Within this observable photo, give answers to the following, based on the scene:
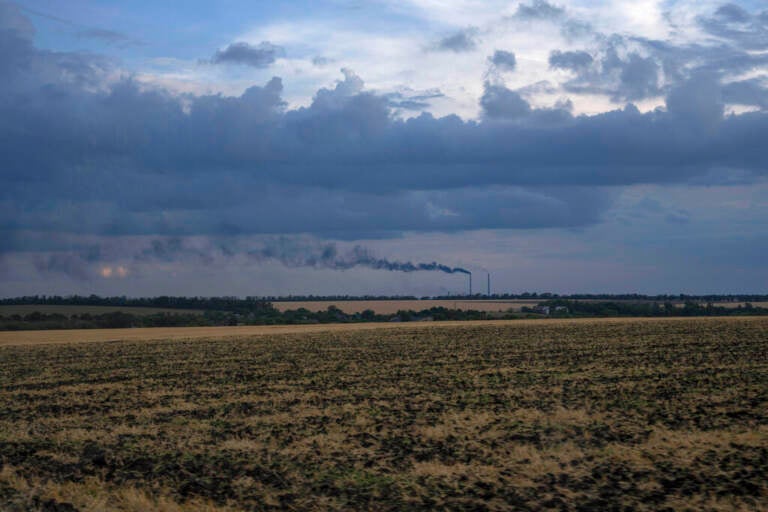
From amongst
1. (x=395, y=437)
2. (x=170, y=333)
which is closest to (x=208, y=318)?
(x=170, y=333)

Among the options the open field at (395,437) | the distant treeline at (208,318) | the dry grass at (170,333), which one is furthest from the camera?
the distant treeline at (208,318)

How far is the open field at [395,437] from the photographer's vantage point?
43.7 feet

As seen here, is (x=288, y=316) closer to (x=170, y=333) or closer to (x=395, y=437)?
(x=170, y=333)

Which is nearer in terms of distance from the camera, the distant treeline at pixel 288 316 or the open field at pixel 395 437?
the open field at pixel 395 437

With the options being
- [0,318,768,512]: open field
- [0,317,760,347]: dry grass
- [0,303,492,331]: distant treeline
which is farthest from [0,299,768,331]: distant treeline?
[0,318,768,512]: open field

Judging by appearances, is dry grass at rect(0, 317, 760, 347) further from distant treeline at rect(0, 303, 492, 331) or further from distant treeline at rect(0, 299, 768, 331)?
distant treeline at rect(0, 299, 768, 331)

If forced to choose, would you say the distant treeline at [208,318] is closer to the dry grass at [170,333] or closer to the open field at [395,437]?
the dry grass at [170,333]

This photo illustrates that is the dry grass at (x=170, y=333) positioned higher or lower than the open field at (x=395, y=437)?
lower

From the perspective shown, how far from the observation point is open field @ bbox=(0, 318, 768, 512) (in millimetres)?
13312

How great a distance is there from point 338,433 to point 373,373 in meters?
13.8

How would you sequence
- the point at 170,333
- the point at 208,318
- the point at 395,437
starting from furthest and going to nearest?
the point at 208,318 → the point at 170,333 → the point at 395,437

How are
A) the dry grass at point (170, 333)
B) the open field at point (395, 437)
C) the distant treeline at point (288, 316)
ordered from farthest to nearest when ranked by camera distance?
the distant treeline at point (288, 316) → the dry grass at point (170, 333) → the open field at point (395, 437)

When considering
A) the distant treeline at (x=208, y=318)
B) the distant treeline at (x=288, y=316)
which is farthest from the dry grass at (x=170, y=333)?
the distant treeline at (x=288, y=316)

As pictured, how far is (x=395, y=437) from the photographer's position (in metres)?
18.0
